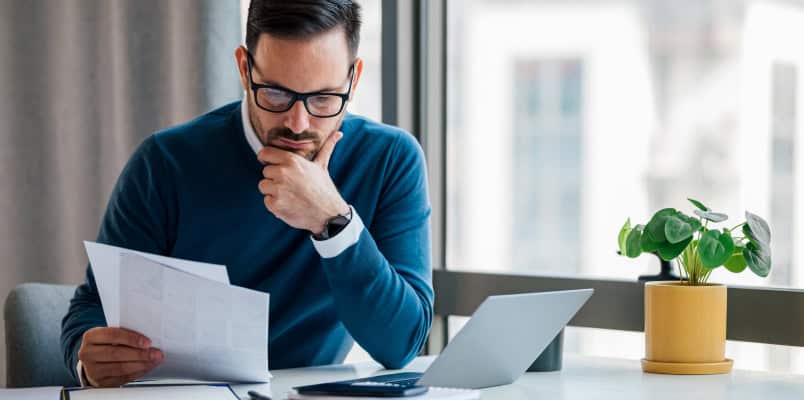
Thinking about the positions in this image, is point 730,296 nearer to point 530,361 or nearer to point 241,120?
point 530,361

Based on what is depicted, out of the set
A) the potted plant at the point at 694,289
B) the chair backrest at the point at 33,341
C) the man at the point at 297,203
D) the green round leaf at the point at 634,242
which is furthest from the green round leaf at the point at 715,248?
the chair backrest at the point at 33,341

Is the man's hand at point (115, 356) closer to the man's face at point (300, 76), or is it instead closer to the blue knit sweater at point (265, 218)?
the blue knit sweater at point (265, 218)

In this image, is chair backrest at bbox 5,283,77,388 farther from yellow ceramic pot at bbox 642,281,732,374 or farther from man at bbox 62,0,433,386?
yellow ceramic pot at bbox 642,281,732,374

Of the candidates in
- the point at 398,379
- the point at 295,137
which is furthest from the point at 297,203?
the point at 398,379

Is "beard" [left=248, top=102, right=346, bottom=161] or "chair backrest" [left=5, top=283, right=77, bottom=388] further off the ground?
"beard" [left=248, top=102, right=346, bottom=161]

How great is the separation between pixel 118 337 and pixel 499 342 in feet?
1.65

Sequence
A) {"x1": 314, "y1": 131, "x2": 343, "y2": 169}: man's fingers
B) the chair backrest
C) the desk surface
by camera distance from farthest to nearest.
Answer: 1. the chair backrest
2. {"x1": 314, "y1": 131, "x2": 343, "y2": 169}: man's fingers
3. the desk surface

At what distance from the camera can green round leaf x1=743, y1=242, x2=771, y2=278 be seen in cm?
143

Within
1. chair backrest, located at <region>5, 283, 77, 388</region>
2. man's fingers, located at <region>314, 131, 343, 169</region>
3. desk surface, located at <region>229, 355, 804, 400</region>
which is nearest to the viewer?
desk surface, located at <region>229, 355, 804, 400</region>

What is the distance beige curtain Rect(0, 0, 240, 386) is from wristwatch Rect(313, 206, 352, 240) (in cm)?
90

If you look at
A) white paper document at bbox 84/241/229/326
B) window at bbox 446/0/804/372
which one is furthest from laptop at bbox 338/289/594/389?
window at bbox 446/0/804/372

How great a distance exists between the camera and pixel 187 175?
1.64 meters

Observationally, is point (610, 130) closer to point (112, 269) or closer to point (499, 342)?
point (499, 342)

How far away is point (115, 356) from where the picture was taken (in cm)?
125
